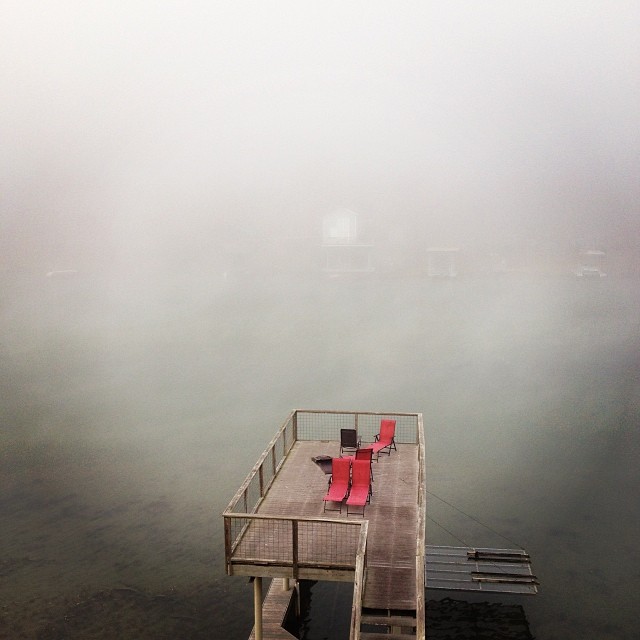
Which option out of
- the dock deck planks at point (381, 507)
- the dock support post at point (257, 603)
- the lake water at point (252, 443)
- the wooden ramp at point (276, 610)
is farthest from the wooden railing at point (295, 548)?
the lake water at point (252, 443)

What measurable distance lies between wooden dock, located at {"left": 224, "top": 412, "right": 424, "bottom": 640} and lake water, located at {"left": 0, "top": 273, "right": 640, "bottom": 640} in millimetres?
4323

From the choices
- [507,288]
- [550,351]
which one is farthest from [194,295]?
[550,351]

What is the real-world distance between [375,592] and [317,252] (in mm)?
124669

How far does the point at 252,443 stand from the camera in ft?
114

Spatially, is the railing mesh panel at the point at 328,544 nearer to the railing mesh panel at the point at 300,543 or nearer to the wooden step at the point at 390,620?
the railing mesh panel at the point at 300,543

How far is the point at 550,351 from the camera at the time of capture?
81312 millimetres

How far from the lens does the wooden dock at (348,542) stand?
8266 millimetres

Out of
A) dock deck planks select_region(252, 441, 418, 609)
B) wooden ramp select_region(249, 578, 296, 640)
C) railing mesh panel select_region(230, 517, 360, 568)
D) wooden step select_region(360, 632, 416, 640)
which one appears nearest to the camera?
wooden step select_region(360, 632, 416, 640)

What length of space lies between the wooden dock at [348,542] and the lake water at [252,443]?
4.32 meters

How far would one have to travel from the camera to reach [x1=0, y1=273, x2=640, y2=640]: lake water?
15617 mm

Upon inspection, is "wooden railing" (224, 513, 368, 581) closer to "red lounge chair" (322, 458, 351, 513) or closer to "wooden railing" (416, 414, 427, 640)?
"wooden railing" (416, 414, 427, 640)

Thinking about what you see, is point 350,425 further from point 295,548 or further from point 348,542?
point 295,548

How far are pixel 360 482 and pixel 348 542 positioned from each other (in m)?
1.89

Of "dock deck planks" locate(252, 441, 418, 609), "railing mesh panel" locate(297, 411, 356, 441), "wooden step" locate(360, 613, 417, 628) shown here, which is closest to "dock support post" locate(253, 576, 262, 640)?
"dock deck planks" locate(252, 441, 418, 609)
